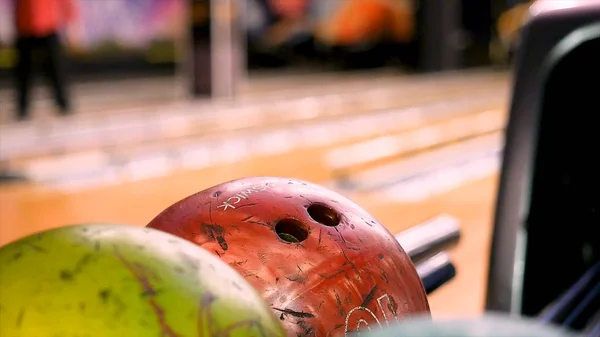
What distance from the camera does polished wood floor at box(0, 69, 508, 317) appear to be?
2.75 meters

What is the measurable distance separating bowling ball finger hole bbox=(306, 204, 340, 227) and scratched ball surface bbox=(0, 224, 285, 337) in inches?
9.3

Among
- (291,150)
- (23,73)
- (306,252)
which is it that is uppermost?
(306,252)

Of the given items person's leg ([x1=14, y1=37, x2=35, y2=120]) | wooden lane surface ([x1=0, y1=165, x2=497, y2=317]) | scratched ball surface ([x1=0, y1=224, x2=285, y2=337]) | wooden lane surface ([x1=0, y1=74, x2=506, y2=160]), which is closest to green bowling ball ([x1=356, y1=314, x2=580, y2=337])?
scratched ball surface ([x1=0, y1=224, x2=285, y2=337])

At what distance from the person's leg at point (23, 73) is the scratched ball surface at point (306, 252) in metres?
4.92

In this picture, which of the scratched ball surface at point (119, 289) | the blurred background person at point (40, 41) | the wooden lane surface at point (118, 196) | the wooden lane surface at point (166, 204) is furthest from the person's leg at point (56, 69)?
the scratched ball surface at point (119, 289)

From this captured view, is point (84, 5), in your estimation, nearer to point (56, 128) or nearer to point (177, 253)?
point (56, 128)

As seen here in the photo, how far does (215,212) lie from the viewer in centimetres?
85

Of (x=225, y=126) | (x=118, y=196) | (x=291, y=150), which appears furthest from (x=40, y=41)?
(x=118, y=196)

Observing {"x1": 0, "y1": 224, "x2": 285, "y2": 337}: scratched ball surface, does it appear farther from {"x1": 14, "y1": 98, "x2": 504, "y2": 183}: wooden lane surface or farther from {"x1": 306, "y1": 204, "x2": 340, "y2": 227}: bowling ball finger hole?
{"x1": 14, "y1": 98, "x2": 504, "y2": 183}: wooden lane surface

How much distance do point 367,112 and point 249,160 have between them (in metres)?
2.55

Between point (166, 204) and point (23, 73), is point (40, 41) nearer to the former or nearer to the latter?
point (23, 73)

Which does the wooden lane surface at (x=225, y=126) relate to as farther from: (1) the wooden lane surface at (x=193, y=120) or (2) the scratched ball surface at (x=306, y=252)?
(2) the scratched ball surface at (x=306, y=252)

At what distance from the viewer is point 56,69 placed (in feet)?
17.9

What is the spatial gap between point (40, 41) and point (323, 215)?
4955mm
